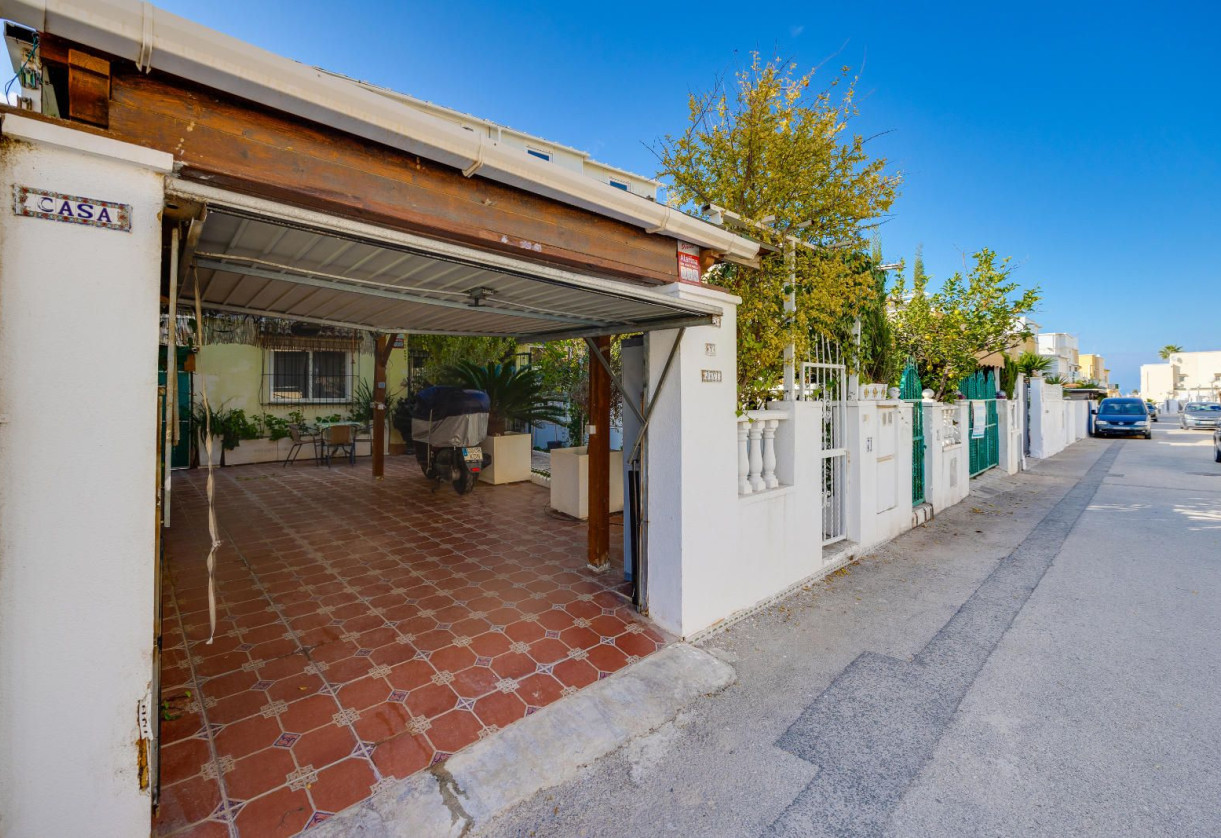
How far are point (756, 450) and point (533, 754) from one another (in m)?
2.87

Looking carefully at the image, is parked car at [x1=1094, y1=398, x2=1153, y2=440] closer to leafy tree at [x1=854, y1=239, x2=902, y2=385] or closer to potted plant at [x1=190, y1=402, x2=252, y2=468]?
leafy tree at [x1=854, y1=239, x2=902, y2=385]

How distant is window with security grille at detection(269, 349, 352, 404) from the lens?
11.6 meters

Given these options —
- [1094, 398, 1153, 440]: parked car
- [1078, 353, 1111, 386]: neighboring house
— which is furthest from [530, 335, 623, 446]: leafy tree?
[1078, 353, 1111, 386]: neighboring house

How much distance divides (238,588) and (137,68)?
4.13m

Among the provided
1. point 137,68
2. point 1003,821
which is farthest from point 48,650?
point 1003,821

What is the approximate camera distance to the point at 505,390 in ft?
29.8

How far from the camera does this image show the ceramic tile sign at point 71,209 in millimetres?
1522

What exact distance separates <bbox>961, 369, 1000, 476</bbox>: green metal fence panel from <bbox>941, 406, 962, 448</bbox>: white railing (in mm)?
725

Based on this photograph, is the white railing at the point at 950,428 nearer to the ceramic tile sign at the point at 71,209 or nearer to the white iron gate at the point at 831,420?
the white iron gate at the point at 831,420

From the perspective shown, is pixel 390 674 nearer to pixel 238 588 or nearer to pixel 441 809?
pixel 441 809

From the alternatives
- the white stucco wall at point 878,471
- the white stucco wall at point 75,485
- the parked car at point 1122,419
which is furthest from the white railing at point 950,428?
the parked car at point 1122,419

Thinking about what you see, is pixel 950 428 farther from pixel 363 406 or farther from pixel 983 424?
pixel 363 406

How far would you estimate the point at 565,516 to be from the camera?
6.96m

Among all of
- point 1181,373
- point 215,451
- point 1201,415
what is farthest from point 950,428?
point 1181,373
